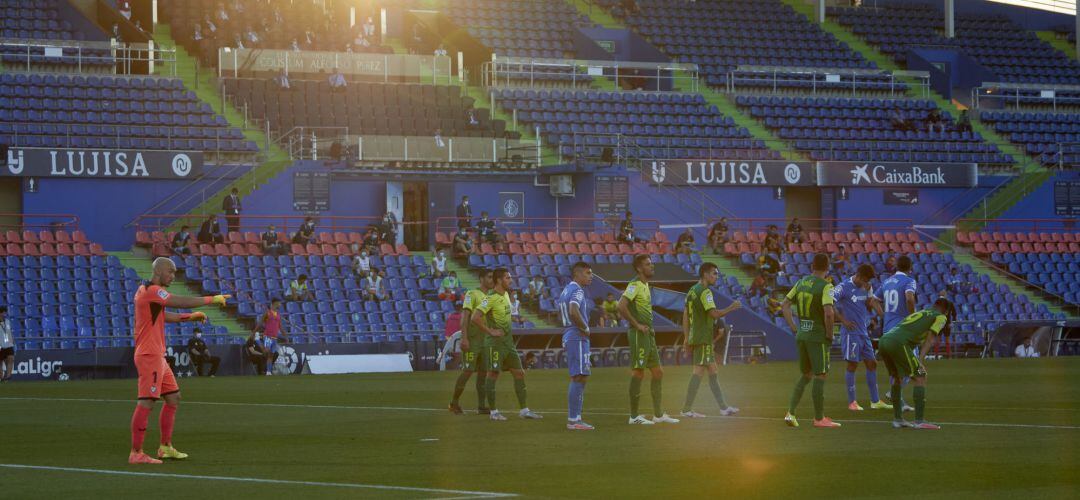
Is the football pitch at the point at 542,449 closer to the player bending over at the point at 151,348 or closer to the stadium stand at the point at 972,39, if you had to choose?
the player bending over at the point at 151,348

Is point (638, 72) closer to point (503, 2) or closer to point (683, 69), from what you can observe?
point (683, 69)

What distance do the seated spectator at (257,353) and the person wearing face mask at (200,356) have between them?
786 millimetres

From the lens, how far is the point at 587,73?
5497cm

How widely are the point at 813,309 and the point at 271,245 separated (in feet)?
84.8

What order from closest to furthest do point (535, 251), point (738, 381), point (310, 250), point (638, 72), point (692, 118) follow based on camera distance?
point (738, 381) < point (310, 250) < point (535, 251) < point (692, 118) < point (638, 72)

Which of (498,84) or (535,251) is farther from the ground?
(498,84)

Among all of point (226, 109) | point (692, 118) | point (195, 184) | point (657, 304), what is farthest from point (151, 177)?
point (692, 118)

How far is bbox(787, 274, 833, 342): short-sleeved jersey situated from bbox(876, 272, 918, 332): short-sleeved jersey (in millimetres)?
3557

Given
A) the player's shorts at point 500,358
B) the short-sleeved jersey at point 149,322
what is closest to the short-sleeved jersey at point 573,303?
the player's shorts at point 500,358

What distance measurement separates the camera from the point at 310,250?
4259 cm

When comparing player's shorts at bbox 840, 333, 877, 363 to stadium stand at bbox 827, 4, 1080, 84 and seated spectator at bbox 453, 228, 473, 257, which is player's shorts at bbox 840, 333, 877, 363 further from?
stadium stand at bbox 827, 4, 1080, 84

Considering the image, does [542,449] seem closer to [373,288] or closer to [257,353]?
[257,353]

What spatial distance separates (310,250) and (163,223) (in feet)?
14.8

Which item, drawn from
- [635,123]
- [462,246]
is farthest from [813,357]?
[635,123]
